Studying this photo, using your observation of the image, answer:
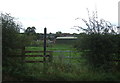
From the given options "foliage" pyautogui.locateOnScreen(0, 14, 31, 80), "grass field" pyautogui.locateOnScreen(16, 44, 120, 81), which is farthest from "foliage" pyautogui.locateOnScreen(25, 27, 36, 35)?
"grass field" pyautogui.locateOnScreen(16, 44, 120, 81)

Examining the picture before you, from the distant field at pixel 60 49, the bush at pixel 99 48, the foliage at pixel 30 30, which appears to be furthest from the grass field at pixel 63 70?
the foliage at pixel 30 30

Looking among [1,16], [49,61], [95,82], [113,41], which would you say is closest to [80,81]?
[95,82]

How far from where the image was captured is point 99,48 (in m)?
6.25

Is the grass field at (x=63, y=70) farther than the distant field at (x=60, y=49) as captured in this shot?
No

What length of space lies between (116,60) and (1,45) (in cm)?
511

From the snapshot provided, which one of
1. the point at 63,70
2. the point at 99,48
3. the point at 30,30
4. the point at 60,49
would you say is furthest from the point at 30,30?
the point at 99,48

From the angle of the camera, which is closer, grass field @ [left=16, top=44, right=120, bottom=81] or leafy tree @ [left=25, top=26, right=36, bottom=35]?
grass field @ [left=16, top=44, right=120, bottom=81]

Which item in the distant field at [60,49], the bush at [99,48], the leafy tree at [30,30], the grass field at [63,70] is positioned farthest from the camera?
the leafy tree at [30,30]

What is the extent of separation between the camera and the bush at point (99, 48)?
243 inches

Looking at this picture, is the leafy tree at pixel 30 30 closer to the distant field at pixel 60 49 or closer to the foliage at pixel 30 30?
the foliage at pixel 30 30

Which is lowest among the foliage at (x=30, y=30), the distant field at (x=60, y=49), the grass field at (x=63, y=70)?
the grass field at (x=63, y=70)

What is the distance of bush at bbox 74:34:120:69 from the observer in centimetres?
618

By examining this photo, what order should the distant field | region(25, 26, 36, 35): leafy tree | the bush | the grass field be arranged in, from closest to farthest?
the grass field < the bush < the distant field < region(25, 26, 36, 35): leafy tree

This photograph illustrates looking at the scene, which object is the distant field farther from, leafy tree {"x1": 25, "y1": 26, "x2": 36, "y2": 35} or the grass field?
leafy tree {"x1": 25, "y1": 26, "x2": 36, "y2": 35}
